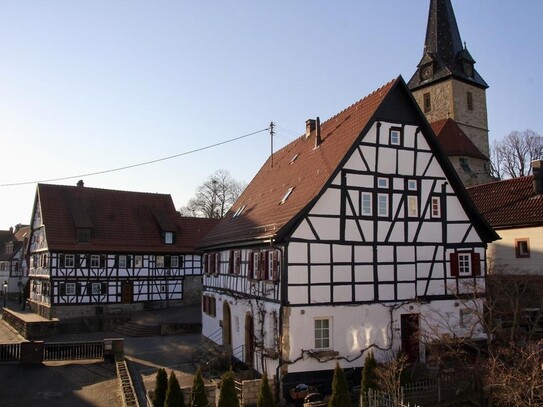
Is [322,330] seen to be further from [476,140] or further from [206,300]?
[476,140]

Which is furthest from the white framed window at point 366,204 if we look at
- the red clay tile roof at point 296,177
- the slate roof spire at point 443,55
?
the slate roof spire at point 443,55

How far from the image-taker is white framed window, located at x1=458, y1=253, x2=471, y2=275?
2225 centimetres

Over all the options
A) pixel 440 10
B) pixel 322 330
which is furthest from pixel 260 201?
pixel 440 10

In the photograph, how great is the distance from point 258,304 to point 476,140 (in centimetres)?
3990

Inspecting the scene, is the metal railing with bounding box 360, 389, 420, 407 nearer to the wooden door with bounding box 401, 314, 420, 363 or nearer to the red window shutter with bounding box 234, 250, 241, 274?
the wooden door with bounding box 401, 314, 420, 363

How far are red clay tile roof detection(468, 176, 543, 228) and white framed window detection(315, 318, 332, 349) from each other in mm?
12484

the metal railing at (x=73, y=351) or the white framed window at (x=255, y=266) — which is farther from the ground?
the white framed window at (x=255, y=266)

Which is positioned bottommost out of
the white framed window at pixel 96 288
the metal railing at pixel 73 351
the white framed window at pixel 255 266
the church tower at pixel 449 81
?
the metal railing at pixel 73 351

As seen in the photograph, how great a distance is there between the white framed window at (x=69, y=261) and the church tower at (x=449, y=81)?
33055 millimetres

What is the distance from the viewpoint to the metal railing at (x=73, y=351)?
2681cm

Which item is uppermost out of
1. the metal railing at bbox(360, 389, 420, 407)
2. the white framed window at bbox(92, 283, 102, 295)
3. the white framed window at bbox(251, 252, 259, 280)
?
the white framed window at bbox(251, 252, 259, 280)

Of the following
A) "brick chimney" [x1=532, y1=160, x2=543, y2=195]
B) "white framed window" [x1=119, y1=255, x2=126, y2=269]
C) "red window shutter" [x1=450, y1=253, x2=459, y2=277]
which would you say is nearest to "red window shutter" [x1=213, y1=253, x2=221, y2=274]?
"red window shutter" [x1=450, y1=253, x2=459, y2=277]

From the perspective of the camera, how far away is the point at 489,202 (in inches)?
1186

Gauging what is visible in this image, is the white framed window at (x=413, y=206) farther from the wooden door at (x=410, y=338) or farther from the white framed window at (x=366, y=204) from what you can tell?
the wooden door at (x=410, y=338)
